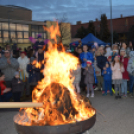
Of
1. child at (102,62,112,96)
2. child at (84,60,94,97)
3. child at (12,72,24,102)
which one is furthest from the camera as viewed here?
child at (102,62,112,96)

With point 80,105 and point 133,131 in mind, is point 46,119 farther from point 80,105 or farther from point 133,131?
point 133,131

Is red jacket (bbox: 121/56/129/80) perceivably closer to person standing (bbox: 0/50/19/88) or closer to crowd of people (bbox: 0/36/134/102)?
crowd of people (bbox: 0/36/134/102)

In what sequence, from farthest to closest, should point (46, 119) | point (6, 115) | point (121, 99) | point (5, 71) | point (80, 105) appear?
point (121, 99) < point (5, 71) < point (6, 115) < point (80, 105) < point (46, 119)

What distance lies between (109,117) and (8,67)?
143 inches

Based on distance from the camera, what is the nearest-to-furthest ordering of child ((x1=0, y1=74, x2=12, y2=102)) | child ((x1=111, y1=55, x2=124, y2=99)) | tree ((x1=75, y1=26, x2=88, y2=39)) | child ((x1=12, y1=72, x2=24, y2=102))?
1. child ((x1=0, y1=74, x2=12, y2=102))
2. child ((x1=12, y1=72, x2=24, y2=102))
3. child ((x1=111, y1=55, x2=124, y2=99))
4. tree ((x1=75, y1=26, x2=88, y2=39))

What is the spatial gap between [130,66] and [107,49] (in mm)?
3279

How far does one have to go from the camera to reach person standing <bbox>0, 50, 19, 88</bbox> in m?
6.25

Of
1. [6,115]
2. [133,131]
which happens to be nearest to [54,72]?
[133,131]

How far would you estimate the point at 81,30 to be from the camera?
A: 151 ft

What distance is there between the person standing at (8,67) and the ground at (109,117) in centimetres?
105

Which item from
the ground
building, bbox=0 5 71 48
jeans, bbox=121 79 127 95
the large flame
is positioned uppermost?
building, bbox=0 5 71 48

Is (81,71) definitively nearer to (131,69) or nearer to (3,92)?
(131,69)

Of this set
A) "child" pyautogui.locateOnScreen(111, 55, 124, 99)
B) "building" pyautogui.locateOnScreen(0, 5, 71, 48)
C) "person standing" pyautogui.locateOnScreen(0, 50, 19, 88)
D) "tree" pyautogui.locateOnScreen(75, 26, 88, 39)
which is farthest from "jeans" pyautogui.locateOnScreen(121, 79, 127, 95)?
"tree" pyautogui.locateOnScreen(75, 26, 88, 39)

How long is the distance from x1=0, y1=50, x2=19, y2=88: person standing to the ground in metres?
1.05
